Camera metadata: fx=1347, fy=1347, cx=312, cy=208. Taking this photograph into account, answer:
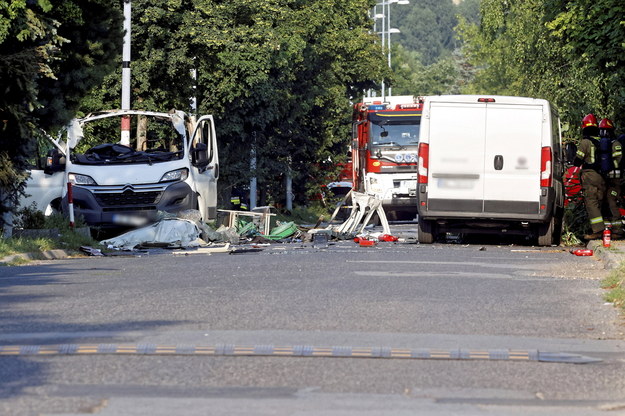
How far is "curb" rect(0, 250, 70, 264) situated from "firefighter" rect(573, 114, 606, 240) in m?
8.51

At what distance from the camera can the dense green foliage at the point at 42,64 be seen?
1845cm

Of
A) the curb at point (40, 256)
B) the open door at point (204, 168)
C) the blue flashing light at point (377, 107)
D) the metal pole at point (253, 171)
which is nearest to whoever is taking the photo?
the curb at point (40, 256)

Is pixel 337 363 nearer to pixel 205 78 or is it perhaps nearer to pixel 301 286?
pixel 301 286

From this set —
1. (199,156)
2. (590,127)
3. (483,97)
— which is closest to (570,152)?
(590,127)

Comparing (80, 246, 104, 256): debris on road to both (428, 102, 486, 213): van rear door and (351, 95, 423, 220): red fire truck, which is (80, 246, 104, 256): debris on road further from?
(351, 95, 423, 220): red fire truck

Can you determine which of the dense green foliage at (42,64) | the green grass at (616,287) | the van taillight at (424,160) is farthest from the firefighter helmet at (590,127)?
the dense green foliage at (42,64)

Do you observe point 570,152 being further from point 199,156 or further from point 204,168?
point 204,168

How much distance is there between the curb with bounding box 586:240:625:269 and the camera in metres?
17.0

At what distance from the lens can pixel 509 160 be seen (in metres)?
22.1

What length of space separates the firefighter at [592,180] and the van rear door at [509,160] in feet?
2.85

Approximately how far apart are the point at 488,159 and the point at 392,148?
495 inches

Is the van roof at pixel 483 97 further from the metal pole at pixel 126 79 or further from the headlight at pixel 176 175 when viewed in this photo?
the metal pole at pixel 126 79


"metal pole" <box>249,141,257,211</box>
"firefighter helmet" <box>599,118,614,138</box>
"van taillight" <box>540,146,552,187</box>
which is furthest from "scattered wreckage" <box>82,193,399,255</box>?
"metal pole" <box>249,141,257,211</box>

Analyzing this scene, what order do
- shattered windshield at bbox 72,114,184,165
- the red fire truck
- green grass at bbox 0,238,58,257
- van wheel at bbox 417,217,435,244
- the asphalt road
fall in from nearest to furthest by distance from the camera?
the asphalt road < green grass at bbox 0,238,58,257 < van wheel at bbox 417,217,435,244 < shattered windshield at bbox 72,114,184,165 < the red fire truck
